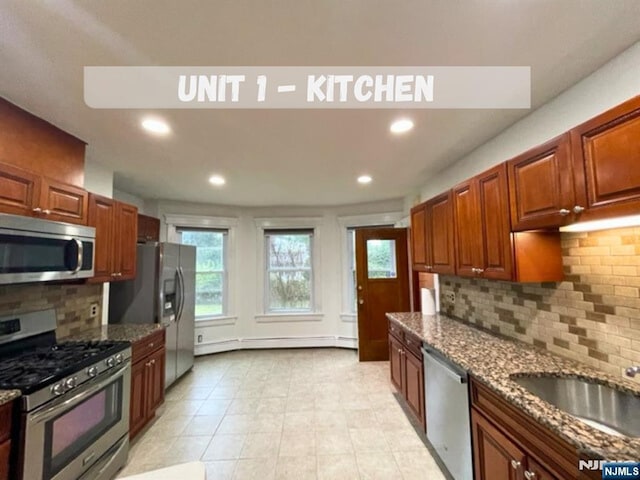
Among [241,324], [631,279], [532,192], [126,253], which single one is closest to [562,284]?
[631,279]

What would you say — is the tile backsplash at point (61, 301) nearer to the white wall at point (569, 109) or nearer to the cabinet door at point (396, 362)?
the cabinet door at point (396, 362)

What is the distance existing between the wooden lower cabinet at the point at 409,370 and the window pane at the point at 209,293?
123 inches

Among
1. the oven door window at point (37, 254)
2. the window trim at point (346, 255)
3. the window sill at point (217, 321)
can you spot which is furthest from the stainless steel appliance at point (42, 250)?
the window trim at point (346, 255)

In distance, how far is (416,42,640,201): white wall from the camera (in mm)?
1567

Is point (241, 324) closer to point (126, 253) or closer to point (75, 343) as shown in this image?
point (126, 253)

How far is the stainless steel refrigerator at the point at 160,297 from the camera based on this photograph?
349 cm

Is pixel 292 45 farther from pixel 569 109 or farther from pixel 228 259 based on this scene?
pixel 228 259

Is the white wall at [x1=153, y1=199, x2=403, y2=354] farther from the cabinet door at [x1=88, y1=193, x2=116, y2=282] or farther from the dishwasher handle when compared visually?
the dishwasher handle

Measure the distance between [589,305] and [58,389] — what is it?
3.00m

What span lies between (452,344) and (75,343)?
2830mm

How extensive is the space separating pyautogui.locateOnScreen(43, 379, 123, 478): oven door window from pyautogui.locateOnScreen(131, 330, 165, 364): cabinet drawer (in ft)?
1.15

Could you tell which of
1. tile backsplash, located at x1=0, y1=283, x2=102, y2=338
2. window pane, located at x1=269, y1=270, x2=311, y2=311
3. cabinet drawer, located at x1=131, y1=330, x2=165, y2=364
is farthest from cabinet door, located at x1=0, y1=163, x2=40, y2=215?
window pane, located at x1=269, y1=270, x2=311, y2=311

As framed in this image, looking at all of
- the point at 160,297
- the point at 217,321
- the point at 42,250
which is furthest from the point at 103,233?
the point at 217,321

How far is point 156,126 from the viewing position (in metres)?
2.32
